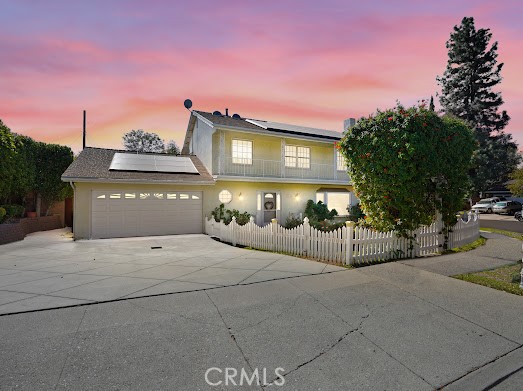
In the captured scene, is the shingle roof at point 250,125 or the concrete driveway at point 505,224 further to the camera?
the concrete driveway at point 505,224

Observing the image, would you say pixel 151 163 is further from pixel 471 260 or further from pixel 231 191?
pixel 471 260

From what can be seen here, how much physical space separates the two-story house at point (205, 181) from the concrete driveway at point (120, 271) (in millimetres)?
3097

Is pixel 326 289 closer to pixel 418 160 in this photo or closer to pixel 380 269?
pixel 380 269

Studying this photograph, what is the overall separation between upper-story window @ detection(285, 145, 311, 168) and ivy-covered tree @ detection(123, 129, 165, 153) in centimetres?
3036

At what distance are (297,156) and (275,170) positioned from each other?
2.12 metres

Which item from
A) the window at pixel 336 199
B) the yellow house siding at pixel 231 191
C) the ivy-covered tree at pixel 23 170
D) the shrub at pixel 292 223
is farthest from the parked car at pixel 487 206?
the ivy-covered tree at pixel 23 170

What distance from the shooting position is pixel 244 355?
3.04 m

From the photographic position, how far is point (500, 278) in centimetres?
592

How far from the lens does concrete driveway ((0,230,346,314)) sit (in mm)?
4895

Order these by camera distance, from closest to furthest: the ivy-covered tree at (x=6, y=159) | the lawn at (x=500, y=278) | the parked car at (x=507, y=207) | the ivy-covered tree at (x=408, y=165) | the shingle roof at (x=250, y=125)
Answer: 1. the lawn at (x=500, y=278)
2. the ivy-covered tree at (x=408, y=165)
3. the ivy-covered tree at (x=6, y=159)
4. the shingle roof at (x=250, y=125)
5. the parked car at (x=507, y=207)

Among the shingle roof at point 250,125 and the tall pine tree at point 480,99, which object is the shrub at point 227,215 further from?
the tall pine tree at point 480,99

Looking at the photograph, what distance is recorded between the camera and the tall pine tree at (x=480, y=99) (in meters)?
31.5

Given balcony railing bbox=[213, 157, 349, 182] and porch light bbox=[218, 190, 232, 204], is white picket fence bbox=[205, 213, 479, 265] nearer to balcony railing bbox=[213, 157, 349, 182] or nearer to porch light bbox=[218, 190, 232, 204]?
porch light bbox=[218, 190, 232, 204]

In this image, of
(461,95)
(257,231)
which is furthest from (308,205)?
(461,95)
